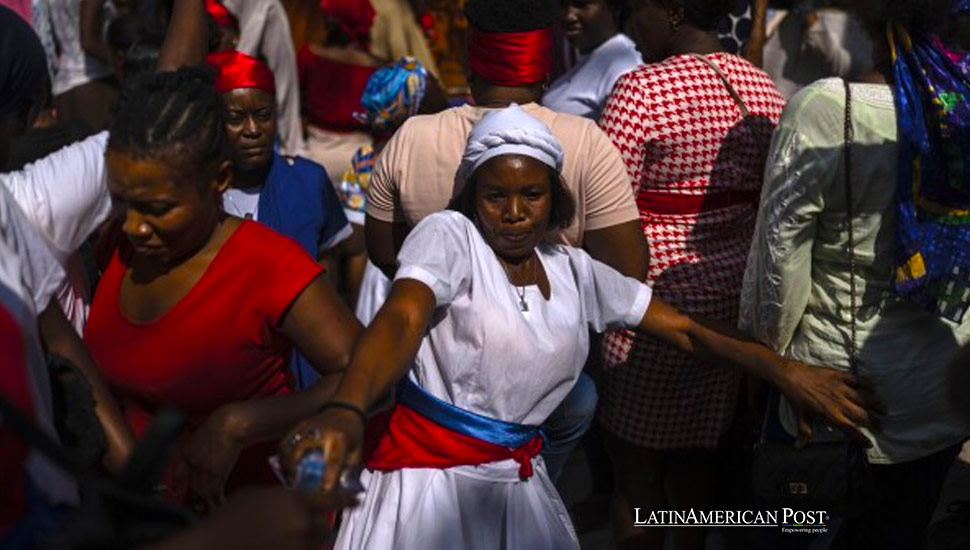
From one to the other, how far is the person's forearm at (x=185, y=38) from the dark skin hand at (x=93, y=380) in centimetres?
80

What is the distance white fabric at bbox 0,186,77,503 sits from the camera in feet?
8.03

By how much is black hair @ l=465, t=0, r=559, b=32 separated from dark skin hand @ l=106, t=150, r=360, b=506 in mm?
1334

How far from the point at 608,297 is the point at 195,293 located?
116 cm

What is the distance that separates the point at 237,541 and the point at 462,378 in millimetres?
1530

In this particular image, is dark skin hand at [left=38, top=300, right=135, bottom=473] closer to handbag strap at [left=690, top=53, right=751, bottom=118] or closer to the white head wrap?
the white head wrap

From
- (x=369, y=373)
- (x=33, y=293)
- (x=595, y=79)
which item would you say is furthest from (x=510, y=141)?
(x=595, y=79)

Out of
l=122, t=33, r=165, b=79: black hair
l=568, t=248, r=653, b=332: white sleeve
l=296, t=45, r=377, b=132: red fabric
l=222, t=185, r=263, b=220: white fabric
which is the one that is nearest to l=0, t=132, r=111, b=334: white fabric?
l=568, t=248, r=653, b=332: white sleeve

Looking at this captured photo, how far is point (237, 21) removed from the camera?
24.8ft

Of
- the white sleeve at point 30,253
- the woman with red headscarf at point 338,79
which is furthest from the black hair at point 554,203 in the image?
the woman with red headscarf at point 338,79

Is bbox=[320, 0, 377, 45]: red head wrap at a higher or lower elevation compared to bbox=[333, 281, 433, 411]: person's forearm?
lower

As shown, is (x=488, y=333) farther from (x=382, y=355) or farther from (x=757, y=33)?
(x=757, y=33)

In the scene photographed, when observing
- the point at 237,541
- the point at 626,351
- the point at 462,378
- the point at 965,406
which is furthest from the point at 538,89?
the point at 237,541

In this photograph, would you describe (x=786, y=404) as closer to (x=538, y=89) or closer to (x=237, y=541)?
(x=538, y=89)

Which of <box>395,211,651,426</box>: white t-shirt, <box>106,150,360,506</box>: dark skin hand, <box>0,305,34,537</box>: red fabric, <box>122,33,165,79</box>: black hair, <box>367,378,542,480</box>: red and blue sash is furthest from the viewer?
<box>122,33,165,79</box>: black hair
